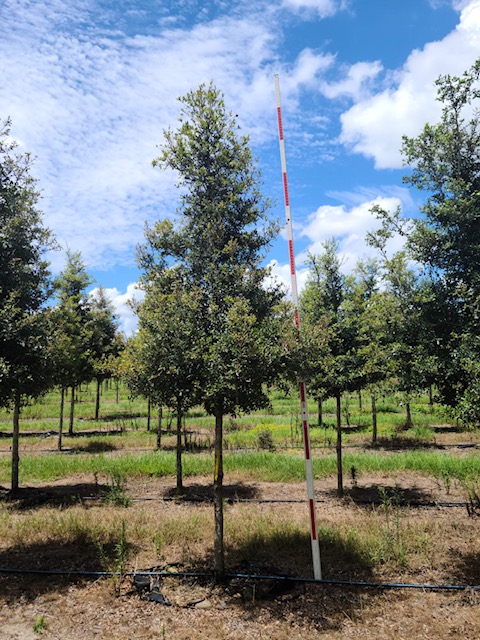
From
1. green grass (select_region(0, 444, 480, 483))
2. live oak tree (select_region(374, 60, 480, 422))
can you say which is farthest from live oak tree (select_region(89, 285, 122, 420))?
live oak tree (select_region(374, 60, 480, 422))

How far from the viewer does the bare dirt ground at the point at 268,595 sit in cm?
593

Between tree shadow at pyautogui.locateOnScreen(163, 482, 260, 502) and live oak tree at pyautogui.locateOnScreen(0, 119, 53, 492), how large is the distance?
596cm

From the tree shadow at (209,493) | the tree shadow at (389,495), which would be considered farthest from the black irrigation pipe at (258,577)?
the tree shadow at (209,493)

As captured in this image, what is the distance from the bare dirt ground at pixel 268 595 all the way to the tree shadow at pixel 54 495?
1406mm

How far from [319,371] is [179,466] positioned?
16.9 ft

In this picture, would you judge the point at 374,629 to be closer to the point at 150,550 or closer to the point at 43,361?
the point at 150,550

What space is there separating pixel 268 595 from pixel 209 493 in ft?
23.0

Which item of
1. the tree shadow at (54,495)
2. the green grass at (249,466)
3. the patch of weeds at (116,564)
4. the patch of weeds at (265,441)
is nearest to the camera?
the patch of weeds at (116,564)

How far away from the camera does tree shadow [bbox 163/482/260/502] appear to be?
12602 millimetres

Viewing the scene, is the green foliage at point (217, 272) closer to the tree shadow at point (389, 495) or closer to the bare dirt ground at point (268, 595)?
the bare dirt ground at point (268, 595)

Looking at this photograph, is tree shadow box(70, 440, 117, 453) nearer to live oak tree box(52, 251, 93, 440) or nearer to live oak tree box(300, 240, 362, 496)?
live oak tree box(52, 251, 93, 440)

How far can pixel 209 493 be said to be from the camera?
1357cm

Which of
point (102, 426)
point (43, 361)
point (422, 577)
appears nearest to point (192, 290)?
point (43, 361)

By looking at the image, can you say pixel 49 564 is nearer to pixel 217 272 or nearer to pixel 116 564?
pixel 116 564
